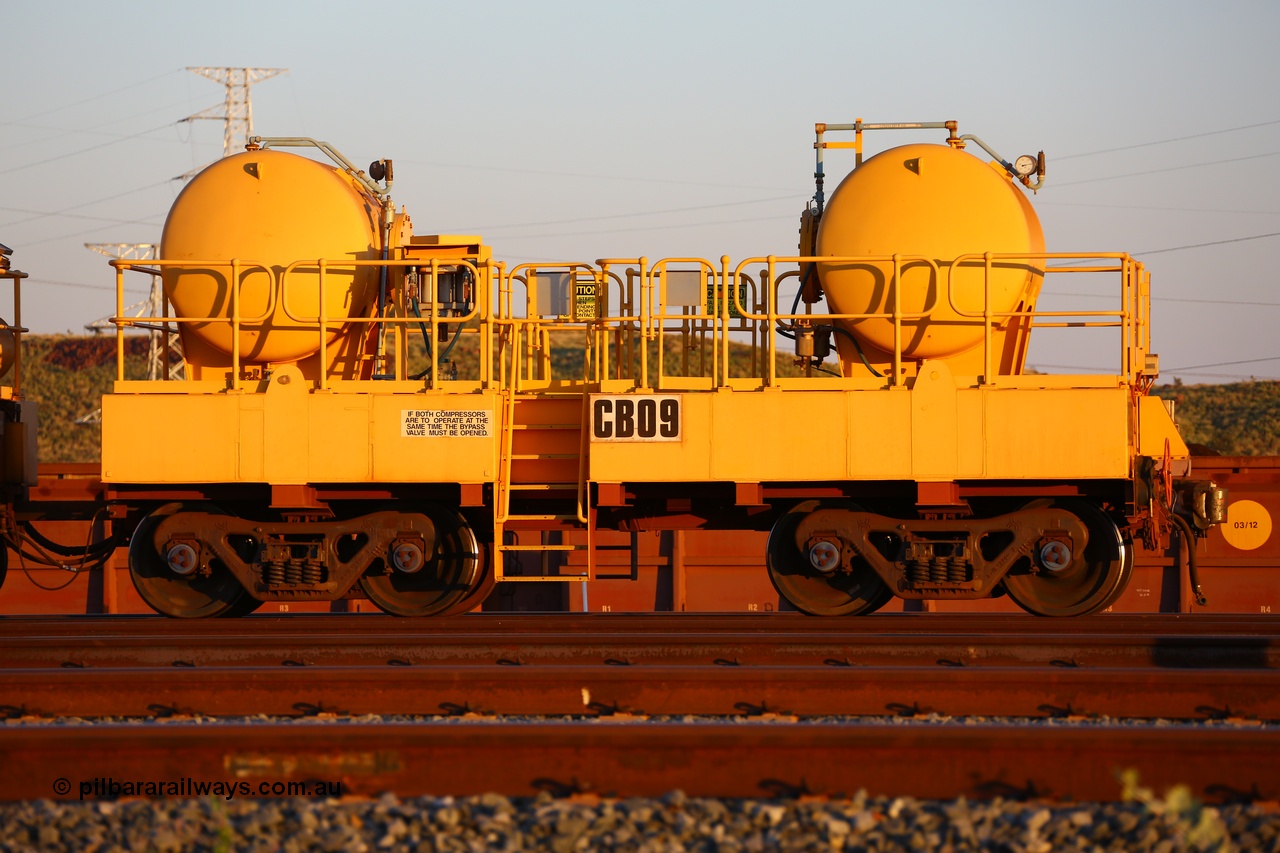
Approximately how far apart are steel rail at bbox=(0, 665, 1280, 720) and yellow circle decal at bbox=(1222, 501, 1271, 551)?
31.6 feet

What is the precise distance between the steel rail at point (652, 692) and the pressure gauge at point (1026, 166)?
19.2ft

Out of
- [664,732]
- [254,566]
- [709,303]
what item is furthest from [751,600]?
[664,732]

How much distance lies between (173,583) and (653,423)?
14.7 feet

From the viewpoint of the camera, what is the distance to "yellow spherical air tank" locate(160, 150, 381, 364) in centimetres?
1159

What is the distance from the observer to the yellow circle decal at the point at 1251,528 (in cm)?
1623

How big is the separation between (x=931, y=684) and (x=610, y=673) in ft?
5.95

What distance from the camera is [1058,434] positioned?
10.6 meters

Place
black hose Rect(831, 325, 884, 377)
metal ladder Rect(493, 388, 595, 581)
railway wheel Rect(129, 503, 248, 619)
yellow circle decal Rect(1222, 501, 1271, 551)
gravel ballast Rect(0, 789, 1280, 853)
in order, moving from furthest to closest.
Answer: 1. yellow circle decal Rect(1222, 501, 1271, 551)
2. black hose Rect(831, 325, 884, 377)
3. railway wheel Rect(129, 503, 248, 619)
4. metal ladder Rect(493, 388, 595, 581)
5. gravel ballast Rect(0, 789, 1280, 853)

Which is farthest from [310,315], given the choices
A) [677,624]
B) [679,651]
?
[679,651]

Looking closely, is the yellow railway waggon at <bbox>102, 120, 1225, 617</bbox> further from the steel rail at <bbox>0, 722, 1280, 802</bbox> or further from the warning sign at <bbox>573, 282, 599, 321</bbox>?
the steel rail at <bbox>0, 722, 1280, 802</bbox>

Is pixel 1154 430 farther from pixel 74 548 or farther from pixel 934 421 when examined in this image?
pixel 74 548

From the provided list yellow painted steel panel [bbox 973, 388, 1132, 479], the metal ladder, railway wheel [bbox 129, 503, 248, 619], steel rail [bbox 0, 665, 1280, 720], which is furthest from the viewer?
railway wheel [bbox 129, 503, 248, 619]

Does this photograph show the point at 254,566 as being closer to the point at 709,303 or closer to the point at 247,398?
the point at 247,398

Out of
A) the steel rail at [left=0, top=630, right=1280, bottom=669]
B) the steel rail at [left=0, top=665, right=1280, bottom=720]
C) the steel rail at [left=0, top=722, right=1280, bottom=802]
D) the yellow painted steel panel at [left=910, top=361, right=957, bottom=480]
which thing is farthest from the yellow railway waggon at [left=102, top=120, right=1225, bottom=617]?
the steel rail at [left=0, top=722, right=1280, bottom=802]
